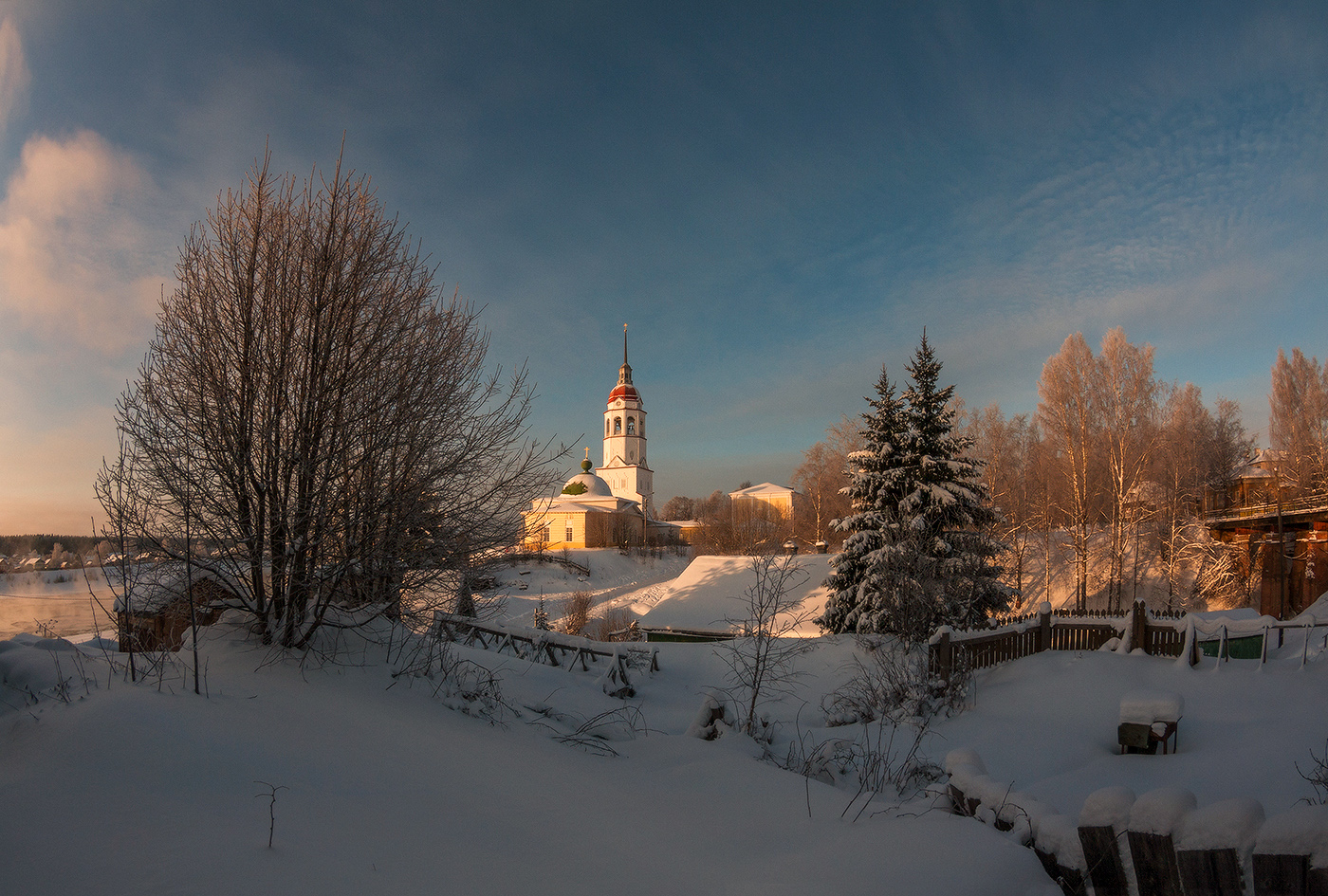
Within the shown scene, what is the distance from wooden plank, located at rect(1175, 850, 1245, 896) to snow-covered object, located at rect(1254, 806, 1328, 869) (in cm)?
10

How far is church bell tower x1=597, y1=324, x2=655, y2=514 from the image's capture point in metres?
71.8

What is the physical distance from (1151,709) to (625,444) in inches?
2613

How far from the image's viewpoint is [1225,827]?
2.03 m

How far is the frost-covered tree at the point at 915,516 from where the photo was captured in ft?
49.1

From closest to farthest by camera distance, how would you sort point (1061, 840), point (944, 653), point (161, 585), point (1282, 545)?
point (1061, 840) < point (161, 585) < point (944, 653) < point (1282, 545)

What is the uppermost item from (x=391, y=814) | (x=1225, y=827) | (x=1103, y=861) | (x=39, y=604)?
(x=1225, y=827)

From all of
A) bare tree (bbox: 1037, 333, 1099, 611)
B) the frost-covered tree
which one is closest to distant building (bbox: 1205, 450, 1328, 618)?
bare tree (bbox: 1037, 333, 1099, 611)

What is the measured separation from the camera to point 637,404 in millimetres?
72875

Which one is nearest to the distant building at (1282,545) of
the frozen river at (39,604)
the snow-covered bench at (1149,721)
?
the snow-covered bench at (1149,721)

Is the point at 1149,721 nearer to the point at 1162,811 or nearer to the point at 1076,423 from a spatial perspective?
the point at 1162,811

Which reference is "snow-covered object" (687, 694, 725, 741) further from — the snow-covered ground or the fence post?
the fence post

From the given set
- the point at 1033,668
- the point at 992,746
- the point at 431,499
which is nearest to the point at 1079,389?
the point at 1033,668

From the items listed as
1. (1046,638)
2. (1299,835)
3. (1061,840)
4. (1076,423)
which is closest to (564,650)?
(1046,638)

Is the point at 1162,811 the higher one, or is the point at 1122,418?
the point at 1122,418
